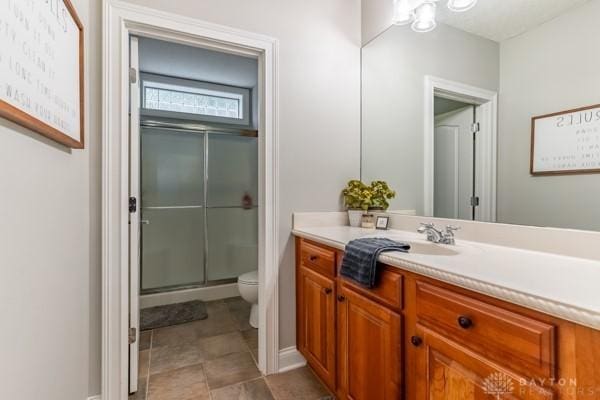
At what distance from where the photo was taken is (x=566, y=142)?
3.30 ft

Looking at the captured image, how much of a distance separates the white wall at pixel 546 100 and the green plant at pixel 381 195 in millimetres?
645

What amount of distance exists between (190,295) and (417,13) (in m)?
3.02

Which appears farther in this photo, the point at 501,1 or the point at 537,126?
the point at 501,1

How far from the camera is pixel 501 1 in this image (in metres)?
1.21

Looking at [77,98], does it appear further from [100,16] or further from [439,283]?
[439,283]

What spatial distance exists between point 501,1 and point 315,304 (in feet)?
5.51

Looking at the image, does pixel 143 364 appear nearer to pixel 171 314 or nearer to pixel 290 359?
pixel 171 314

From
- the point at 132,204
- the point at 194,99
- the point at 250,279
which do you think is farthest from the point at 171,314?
the point at 194,99

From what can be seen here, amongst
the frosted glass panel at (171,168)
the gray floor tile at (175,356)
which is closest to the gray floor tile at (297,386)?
the gray floor tile at (175,356)

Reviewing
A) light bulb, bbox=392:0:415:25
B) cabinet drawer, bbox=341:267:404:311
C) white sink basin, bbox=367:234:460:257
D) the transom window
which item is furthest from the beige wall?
the transom window

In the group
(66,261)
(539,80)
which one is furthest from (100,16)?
(539,80)

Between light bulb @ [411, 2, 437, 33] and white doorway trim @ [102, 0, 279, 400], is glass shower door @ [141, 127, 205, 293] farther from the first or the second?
light bulb @ [411, 2, 437, 33]

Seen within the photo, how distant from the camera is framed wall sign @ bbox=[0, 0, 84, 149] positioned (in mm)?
683

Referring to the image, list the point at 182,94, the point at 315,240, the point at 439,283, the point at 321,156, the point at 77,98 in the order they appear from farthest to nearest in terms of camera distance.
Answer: the point at 182,94
the point at 321,156
the point at 315,240
the point at 77,98
the point at 439,283
